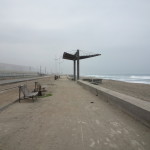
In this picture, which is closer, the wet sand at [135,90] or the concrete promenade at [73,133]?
the concrete promenade at [73,133]

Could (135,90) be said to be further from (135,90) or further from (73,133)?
(73,133)

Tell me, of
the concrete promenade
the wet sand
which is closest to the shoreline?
the wet sand

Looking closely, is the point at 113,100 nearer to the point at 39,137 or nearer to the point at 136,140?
the point at 136,140

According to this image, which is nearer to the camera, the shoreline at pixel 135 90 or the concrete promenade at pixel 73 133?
the concrete promenade at pixel 73 133

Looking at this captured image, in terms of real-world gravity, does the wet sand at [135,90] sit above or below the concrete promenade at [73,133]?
below

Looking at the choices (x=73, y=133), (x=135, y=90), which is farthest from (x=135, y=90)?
(x=73, y=133)

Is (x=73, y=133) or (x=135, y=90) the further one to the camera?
(x=135, y=90)

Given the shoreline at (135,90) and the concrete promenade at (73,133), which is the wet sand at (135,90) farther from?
the concrete promenade at (73,133)

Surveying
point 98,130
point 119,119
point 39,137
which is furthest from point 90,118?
point 39,137

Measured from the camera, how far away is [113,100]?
8289 millimetres

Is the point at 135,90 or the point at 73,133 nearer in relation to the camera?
the point at 73,133

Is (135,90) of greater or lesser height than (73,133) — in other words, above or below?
below

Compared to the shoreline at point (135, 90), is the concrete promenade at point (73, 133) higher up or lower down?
higher up

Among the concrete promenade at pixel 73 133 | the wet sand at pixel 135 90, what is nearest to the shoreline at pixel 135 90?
the wet sand at pixel 135 90
